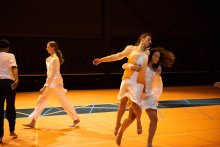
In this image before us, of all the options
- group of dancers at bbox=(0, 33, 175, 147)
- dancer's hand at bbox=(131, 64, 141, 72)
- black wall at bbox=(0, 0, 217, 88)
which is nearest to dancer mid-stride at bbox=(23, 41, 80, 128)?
group of dancers at bbox=(0, 33, 175, 147)

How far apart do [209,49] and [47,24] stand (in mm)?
8593

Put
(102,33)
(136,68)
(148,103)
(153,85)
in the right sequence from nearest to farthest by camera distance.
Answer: (148,103) < (153,85) < (136,68) < (102,33)

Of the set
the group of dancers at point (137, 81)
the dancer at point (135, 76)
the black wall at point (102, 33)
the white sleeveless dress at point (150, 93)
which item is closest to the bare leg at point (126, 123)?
the group of dancers at point (137, 81)

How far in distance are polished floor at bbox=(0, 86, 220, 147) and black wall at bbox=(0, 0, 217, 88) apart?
4.85m

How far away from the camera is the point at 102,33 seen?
17.1 m

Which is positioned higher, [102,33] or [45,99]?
[102,33]

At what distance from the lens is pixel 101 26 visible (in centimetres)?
1711

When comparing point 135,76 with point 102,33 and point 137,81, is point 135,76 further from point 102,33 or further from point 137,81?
point 102,33

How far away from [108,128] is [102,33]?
10.0 metres

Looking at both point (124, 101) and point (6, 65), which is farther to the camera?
point (124, 101)

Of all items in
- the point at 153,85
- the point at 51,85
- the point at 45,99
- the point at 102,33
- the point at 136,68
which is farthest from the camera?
the point at 102,33

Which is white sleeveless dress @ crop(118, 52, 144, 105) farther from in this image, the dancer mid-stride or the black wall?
the black wall

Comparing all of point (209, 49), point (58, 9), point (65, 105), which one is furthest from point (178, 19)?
point (65, 105)

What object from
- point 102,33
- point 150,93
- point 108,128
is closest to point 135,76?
point 150,93
